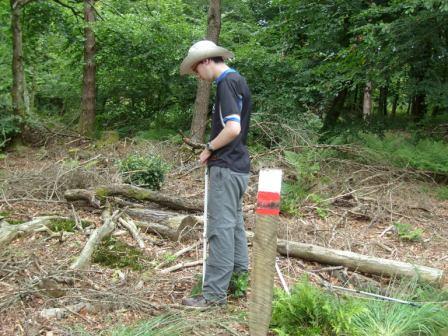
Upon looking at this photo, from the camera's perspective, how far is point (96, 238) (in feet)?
17.2

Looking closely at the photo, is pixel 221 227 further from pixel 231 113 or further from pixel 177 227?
pixel 177 227

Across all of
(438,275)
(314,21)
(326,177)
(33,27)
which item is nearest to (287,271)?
(438,275)

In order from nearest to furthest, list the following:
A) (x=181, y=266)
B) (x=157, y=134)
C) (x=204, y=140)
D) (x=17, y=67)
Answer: (x=181, y=266) < (x=204, y=140) < (x=17, y=67) < (x=157, y=134)

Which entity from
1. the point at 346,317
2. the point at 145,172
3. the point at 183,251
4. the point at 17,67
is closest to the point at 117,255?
the point at 183,251

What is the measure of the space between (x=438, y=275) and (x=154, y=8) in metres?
13.4

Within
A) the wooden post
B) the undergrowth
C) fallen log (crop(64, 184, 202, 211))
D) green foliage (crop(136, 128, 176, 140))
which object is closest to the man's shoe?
the undergrowth

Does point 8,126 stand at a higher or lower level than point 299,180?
higher

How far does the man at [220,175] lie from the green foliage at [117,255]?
1.19 metres

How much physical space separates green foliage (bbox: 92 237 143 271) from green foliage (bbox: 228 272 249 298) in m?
1.10

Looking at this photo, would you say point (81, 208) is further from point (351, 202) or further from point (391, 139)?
point (391, 139)

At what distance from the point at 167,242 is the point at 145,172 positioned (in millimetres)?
2244

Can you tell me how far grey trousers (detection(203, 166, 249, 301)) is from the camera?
3867 mm

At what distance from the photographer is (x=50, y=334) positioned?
11.0ft

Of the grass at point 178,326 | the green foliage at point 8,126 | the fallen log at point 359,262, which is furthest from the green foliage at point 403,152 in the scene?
the green foliage at point 8,126
